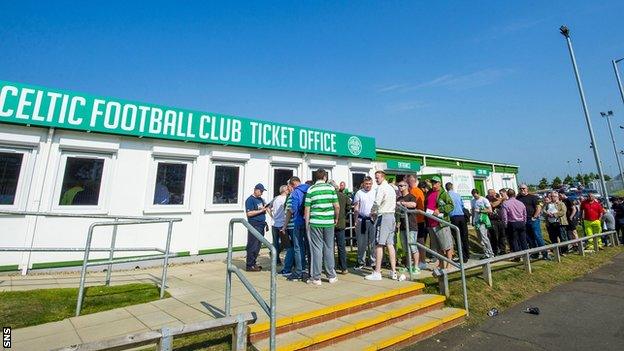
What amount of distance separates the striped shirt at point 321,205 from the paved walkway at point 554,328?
2.23m

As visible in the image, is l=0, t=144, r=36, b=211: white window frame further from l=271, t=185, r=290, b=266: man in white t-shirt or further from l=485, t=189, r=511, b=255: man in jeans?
l=485, t=189, r=511, b=255: man in jeans

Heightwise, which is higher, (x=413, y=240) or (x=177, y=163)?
(x=177, y=163)

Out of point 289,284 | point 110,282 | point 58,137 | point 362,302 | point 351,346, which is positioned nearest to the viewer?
point 351,346

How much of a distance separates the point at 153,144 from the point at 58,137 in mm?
1828

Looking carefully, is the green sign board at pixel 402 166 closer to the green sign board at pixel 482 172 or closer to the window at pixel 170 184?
the green sign board at pixel 482 172

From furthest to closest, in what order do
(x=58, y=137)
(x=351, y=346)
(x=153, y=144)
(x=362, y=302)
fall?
(x=153, y=144), (x=58, y=137), (x=362, y=302), (x=351, y=346)

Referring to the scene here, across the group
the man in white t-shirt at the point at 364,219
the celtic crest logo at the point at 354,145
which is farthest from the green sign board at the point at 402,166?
the man in white t-shirt at the point at 364,219

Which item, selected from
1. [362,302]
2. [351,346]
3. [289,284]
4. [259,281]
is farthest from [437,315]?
[259,281]

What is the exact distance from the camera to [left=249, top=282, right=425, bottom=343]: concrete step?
3.57m

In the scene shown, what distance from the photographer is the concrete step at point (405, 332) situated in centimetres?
373

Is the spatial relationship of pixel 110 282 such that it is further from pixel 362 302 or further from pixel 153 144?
pixel 362 302

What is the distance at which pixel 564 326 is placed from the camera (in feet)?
15.1

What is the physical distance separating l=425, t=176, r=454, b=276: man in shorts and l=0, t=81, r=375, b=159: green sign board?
4592mm

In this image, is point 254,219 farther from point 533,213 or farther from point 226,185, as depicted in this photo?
point 533,213
